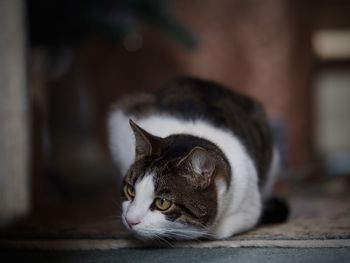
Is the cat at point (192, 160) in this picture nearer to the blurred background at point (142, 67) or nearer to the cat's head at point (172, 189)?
the cat's head at point (172, 189)

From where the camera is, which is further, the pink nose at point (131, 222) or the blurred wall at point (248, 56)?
the blurred wall at point (248, 56)

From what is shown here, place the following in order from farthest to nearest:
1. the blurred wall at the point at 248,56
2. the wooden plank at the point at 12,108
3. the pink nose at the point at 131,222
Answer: the blurred wall at the point at 248,56 → the wooden plank at the point at 12,108 → the pink nose at the point at 131,222

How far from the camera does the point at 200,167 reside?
1529 mm

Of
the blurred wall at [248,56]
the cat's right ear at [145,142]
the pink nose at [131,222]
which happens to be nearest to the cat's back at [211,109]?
the cat's right ear at [145,142]

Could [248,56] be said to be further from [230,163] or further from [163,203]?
[163,203]

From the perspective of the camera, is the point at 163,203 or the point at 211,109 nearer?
the point at 163,203

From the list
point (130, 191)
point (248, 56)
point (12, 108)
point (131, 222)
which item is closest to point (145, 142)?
point (130, 191)

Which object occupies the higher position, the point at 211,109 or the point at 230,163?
the point at 211,109

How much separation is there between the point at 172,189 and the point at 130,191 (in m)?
0.13

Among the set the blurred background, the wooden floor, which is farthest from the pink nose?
the blurred background

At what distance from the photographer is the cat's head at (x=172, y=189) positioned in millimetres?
1470

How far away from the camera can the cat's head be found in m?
1.47

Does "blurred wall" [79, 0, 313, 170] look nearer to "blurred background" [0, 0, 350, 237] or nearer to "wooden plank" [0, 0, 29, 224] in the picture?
"blurred background" [0, 0, 350, 237]

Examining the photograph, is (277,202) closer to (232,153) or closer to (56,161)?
(232,153)
